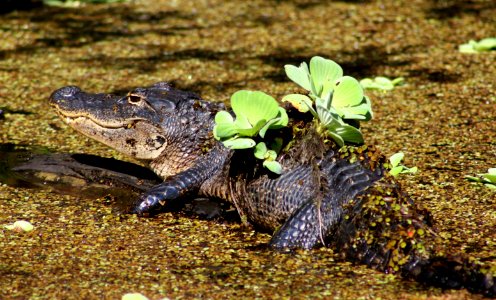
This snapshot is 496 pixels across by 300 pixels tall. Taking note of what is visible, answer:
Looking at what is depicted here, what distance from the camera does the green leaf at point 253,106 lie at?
389 cm

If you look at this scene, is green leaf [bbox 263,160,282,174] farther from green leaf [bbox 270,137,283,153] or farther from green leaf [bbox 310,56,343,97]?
green leaf [bbox 310,56,343,97]

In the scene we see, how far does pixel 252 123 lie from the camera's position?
3988mm

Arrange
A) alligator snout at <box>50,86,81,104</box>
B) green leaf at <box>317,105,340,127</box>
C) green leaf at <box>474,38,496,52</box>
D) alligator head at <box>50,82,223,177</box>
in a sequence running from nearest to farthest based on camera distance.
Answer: green leaf at <box>317,105,340,127</box>
alligator head at <box>50,82,223,177</box>
alligator snout at <box>50,86,81,104</box>
green leaf at <box>474,38,496,52</box>

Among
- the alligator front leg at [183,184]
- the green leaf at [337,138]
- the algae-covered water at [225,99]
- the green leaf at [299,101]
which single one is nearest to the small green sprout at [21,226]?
the algae-covered water at [225,99]

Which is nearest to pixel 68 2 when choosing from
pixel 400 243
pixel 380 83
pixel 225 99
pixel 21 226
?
pixel 225 99

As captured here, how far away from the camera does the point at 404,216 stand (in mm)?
3504

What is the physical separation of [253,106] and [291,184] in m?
0.40

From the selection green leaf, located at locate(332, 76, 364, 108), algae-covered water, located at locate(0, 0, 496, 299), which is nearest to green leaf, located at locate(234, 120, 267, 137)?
green leaf, located at locate(332, 76, 364, 108)

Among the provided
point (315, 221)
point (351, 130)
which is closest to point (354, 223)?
point (315, 221)

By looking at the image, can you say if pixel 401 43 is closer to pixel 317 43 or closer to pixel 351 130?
pixel 317 43

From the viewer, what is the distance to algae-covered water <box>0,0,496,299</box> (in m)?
3.41

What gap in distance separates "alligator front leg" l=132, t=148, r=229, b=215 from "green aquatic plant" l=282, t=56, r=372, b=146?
75cm

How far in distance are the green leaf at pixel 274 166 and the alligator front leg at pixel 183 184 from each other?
1.75 ft

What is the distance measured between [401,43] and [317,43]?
71 centimetres
